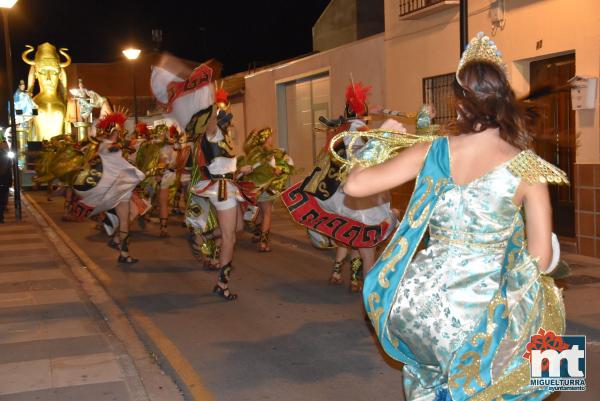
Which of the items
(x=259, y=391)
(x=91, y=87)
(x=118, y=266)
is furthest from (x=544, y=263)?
(x=91, y=87)

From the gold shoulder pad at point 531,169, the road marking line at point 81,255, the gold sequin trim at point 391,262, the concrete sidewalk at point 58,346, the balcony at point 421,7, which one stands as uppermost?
the balcony at point 421,7

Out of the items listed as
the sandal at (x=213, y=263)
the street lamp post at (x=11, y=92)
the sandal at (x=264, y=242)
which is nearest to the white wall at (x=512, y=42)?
the sandal at (x=264, y=242)

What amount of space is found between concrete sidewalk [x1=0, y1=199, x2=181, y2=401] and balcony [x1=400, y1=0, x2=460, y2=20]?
7.24 metres

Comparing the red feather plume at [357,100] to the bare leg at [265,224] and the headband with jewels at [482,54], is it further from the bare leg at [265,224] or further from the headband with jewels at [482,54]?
the headband with jewels at [482,54]

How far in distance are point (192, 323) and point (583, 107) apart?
5869 millimetres

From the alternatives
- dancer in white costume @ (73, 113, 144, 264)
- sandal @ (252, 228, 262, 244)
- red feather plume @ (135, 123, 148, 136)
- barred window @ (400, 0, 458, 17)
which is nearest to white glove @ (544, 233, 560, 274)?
dancer in white costume @ (73, 113, 144, 264)

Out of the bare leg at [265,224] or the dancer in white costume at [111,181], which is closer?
the dancer in white costume at [111,181]

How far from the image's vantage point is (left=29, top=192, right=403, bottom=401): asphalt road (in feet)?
18.4

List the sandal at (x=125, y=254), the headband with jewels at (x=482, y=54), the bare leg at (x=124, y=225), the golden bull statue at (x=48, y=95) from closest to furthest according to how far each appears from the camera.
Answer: the headband with jewels at (x=482, y=54)
the bare leg at (x=124, y=225)
the sandal at (x=125, y=254)
the golden bull statue at (x=48, y=95)

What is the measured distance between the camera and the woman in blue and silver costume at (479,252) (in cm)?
297

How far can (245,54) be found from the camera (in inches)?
1769

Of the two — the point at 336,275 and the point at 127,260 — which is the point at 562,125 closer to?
the point at 336,275

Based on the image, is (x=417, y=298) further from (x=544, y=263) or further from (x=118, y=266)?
(x=118, y=266)

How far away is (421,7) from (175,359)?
9467mm
